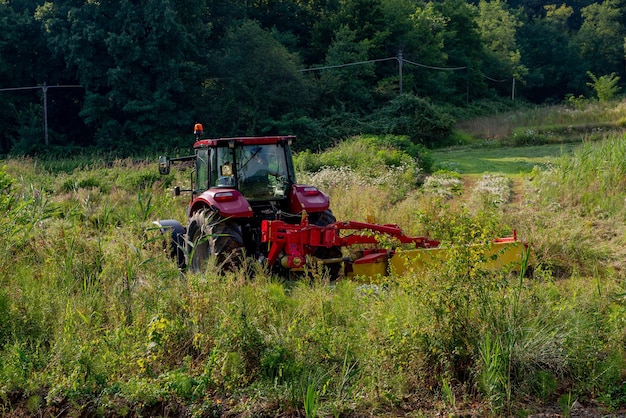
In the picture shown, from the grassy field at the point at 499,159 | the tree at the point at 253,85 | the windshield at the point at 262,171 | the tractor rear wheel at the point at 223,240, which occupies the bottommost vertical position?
the tractor rear wheel at the point at 223,240

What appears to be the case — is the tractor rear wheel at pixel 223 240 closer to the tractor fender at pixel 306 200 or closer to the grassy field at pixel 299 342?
the grassy field at pixel 299 342

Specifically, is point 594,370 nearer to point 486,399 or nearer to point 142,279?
point 486,399

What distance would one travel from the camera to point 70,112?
114 ft

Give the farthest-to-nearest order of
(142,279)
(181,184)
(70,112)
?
1. (70,112)
2. (181,184)
3. (142,279)

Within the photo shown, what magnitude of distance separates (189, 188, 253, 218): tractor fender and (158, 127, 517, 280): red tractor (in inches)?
0.5

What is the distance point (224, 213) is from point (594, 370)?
4336 mm

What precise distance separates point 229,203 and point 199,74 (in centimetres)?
2562

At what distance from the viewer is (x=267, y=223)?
754cm

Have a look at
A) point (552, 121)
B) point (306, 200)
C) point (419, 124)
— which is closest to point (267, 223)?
point (306, 200)

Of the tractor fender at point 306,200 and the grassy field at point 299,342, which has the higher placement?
the tractor fender at point 306,200

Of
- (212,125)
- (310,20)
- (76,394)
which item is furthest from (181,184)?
(310,20)

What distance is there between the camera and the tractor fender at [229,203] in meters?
7.88

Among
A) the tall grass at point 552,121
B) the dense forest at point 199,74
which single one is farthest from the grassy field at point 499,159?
the dense forest at point 199,74

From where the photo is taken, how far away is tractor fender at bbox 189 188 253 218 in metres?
7.88
